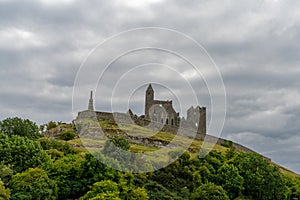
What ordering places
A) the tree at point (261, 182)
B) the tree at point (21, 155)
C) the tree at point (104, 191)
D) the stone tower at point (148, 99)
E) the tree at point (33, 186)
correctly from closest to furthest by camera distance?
the tree at point (104, 191), the tree at point (33, 186), the tree at point (21, 155), the tree at point (261, 182), the stone tower at point (148, 99)

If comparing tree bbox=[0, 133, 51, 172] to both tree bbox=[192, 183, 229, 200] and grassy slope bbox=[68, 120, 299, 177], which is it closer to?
tree bbox=[192, 183, 229, 200]

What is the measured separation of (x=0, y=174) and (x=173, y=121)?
102080 millimetres

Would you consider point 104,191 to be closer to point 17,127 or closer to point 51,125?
point 17,127

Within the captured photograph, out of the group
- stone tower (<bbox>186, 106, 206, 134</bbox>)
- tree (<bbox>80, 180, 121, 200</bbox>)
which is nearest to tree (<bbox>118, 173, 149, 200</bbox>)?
tree (<bbox>80, 180, 121, 200</bbox>)

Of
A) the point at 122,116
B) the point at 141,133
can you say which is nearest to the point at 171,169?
the point at 141,133

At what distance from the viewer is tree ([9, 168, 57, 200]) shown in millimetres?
56412

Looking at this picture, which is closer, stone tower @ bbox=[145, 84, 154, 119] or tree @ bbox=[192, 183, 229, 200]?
tree @ bbox=[192, 183, 229, 200]

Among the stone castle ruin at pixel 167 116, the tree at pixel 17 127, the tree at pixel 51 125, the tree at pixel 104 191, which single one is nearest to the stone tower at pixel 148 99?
the stone castle ruin at pixel 167 116

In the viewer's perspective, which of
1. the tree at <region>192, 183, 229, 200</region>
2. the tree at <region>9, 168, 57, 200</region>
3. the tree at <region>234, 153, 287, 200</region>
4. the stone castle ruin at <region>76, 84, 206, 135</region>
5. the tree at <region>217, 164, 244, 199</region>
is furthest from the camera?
the stone castle ruin at <region>76, 84, 206, 135</region>

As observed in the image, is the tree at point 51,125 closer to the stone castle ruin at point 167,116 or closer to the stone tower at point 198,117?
the stone castle ruin at point 167,116

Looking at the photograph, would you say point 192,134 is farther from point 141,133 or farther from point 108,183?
point 108,183

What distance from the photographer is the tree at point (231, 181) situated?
77.0 metres

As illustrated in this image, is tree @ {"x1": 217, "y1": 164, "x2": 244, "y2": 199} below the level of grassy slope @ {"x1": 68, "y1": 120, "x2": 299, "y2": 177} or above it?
below

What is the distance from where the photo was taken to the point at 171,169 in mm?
82875
